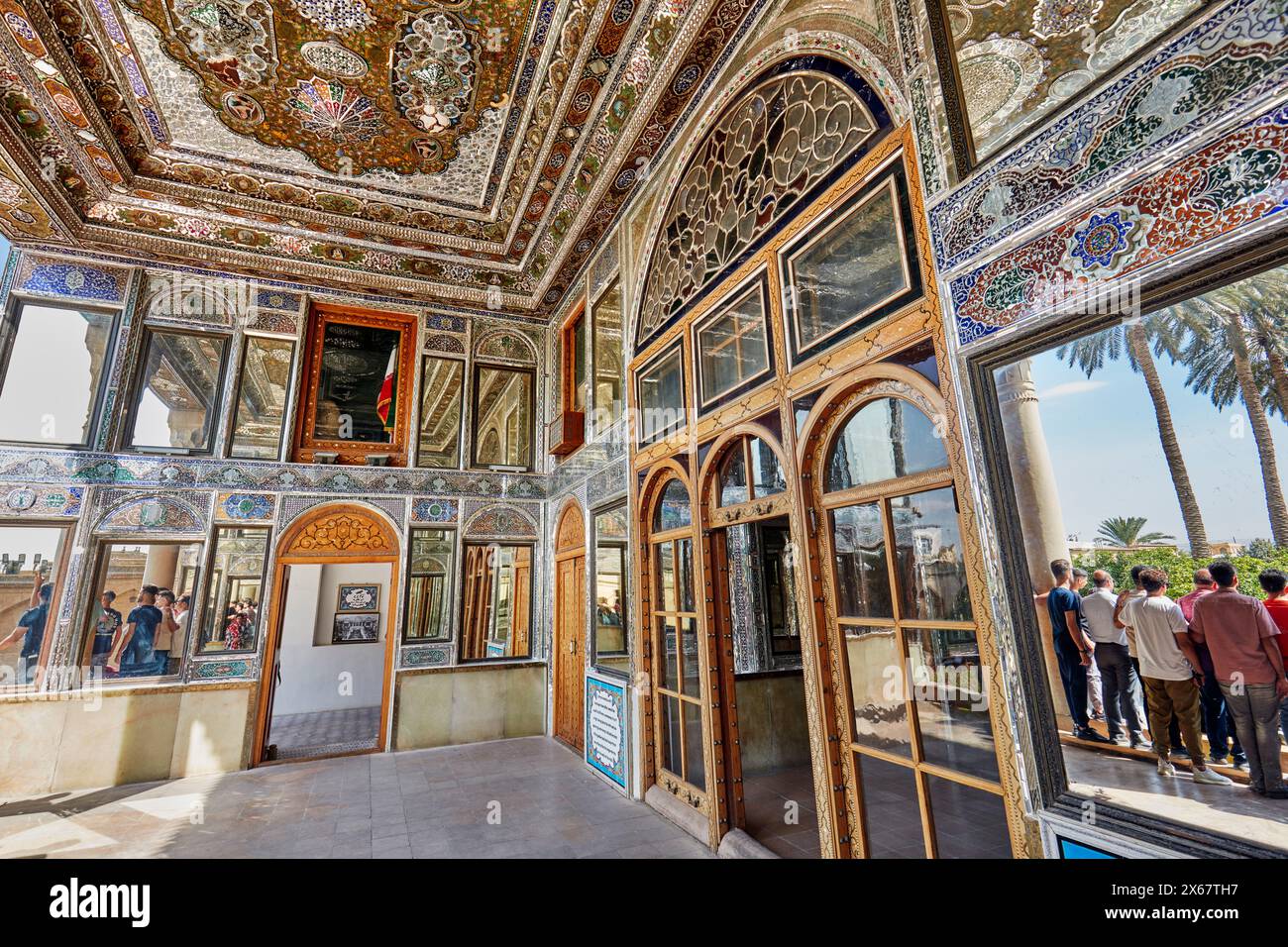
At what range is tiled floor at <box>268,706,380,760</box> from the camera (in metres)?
6.64

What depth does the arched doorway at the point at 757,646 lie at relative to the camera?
3.65m

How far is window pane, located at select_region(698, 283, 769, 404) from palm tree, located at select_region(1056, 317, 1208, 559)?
1.85 m

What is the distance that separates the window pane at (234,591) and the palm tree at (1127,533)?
7171 mm

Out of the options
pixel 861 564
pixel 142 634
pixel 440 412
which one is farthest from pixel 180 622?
pixel 861 564

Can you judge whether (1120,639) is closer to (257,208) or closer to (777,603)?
(777,603)

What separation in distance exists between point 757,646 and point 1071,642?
3.80 metres

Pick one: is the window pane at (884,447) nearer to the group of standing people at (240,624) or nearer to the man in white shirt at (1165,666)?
the man in white shirt at (1165,666)

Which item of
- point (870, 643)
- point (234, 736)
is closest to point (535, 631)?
point (234, 736)

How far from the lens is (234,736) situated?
5.91m

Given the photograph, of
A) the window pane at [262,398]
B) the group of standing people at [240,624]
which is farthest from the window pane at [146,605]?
the window pane at [262,398]

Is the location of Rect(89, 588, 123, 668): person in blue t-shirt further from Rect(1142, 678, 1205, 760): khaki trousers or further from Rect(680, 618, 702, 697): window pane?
Rect(1142, 678, 1205, 760): khaki trousers

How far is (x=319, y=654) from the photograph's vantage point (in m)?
9.38

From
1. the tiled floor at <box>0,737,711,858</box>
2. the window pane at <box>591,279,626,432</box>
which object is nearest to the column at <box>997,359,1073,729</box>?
the tiled floor at <box>0,737,711,858</box>
